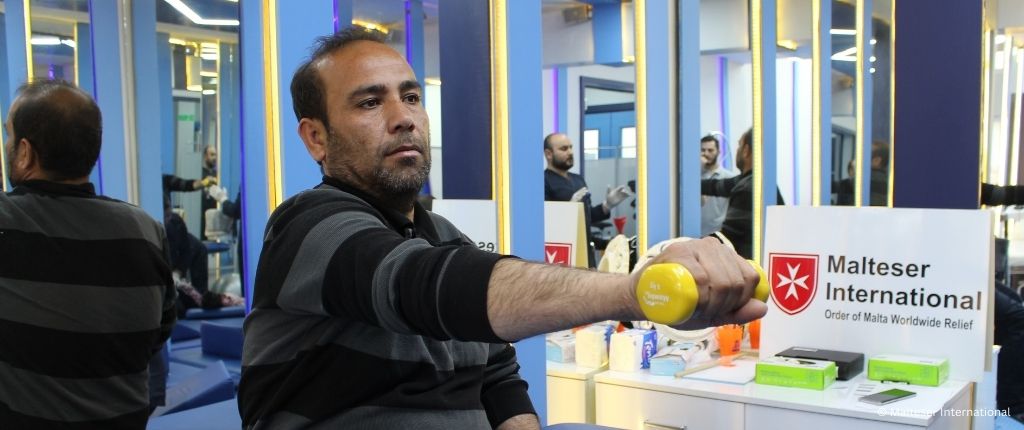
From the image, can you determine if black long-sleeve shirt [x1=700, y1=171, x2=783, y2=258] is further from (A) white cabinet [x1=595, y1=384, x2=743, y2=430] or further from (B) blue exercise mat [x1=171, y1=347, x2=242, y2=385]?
(B) blue exercise mat [x1=171, y1=347, x2=242, y2=385]

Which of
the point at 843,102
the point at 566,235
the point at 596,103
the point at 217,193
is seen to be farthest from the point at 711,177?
the point at 217,193

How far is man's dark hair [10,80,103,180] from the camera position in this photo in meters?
1.59

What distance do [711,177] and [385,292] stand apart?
2.90 metres

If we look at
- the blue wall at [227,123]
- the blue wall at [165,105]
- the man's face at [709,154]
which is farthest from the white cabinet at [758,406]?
the blue wall at [165,105]

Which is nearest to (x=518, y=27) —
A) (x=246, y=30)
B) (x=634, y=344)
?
(x=246, y=30)

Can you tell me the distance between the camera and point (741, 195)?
147 inches

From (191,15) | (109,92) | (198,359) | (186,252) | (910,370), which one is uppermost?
(191,15)

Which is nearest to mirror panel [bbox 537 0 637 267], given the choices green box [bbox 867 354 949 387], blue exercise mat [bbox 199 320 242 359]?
green box [bbox 867 354 949 387]

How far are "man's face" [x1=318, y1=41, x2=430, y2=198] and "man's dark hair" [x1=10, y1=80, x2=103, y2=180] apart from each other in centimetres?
67

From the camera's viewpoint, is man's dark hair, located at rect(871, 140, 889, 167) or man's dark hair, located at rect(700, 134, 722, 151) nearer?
man's dark hair, located at rect(700, 134, 722, 151)

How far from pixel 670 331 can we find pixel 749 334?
16.1 inches

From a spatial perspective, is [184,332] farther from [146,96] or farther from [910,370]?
[910,370]

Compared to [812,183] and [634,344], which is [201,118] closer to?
[634,344]

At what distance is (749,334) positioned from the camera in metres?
2.86
